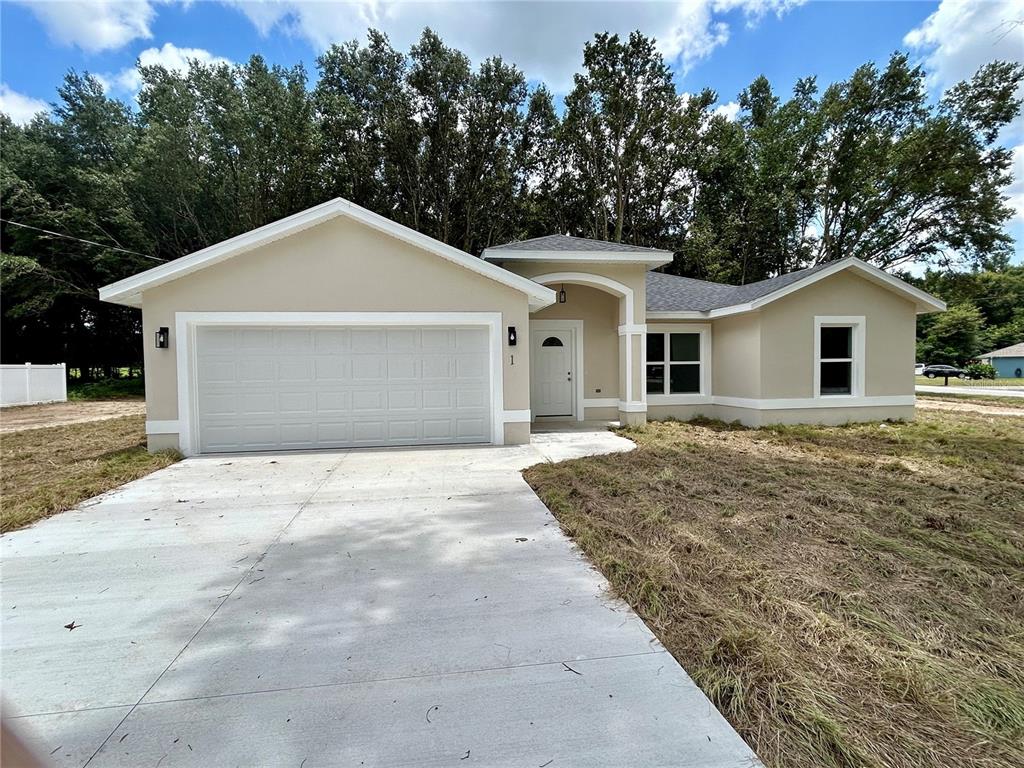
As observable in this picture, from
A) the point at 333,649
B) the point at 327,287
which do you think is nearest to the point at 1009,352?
the point at 327,287

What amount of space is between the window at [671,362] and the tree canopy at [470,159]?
12.0 metres

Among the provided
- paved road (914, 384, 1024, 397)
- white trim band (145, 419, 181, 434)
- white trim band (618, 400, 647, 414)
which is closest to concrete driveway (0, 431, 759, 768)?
white trim band (145, 419, 181, 434)

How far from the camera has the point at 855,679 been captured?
2.25 m

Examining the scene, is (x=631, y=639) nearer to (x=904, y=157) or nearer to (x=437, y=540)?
(x=437, y=540)

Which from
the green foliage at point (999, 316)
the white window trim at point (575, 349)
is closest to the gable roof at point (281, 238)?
the white window trim at point (575, 349)

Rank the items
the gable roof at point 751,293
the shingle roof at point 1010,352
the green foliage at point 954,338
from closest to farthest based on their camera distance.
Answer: the gable roof at point 751,293, the shingle roof at point 1010,352, the green foliage at point 954,338

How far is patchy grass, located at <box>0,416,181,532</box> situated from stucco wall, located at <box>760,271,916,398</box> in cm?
1141


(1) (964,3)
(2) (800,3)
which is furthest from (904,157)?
(1) (964,3)

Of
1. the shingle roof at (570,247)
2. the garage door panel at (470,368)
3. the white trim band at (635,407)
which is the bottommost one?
the white trim band at (635,407)

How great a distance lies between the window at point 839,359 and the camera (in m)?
10.5

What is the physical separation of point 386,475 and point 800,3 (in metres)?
12.7

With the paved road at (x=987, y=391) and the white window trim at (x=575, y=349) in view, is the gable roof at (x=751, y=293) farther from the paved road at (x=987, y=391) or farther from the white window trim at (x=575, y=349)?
the paved road at (x=987, y=391)

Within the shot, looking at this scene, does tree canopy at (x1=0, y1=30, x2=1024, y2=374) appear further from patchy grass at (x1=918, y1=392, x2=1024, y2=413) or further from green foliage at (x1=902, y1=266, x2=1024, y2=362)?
A: green foliage at (x1=902, y1=266, x2=1024, y2=362)

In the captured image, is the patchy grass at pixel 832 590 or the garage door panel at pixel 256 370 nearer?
the patchy grass at pixel 832 590
